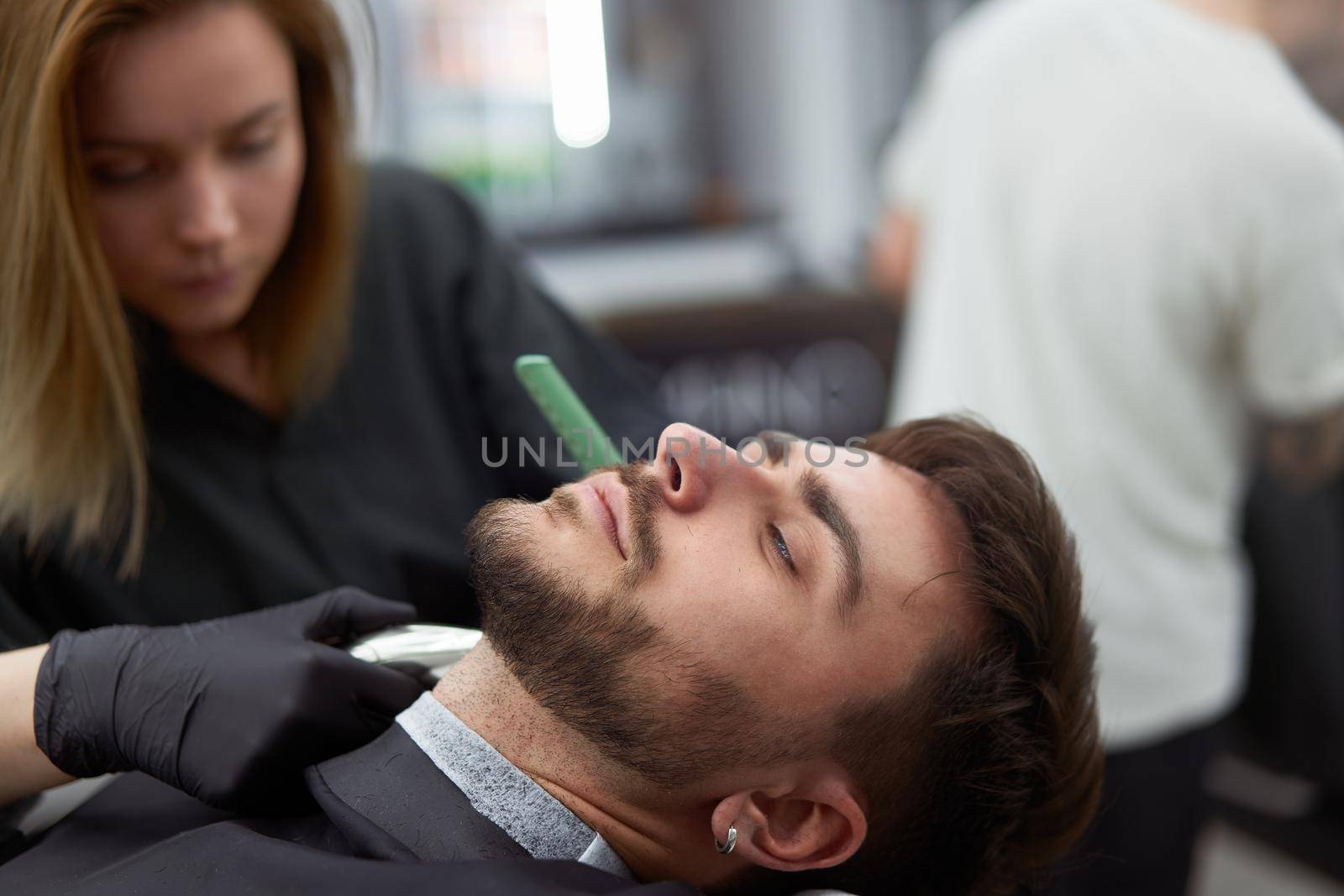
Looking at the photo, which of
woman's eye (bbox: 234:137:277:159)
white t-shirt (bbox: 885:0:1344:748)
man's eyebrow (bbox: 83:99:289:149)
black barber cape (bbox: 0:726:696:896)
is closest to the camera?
black barber cape (bbox: 0:726:696:896)

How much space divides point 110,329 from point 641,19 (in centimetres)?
410

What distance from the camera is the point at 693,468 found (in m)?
1.13

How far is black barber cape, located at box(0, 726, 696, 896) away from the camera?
3.19ft

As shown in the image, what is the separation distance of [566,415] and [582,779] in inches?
15.9

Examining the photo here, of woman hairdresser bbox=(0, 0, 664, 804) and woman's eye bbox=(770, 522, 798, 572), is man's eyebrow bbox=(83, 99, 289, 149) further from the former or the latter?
woman's eye bbox=(770, 522, 798, 572)

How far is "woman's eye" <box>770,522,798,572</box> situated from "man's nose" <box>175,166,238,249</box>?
70 centimetres

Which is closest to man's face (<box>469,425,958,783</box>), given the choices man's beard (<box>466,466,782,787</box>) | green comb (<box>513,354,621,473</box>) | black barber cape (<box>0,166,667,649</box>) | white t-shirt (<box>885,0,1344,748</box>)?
man's beard (<box>466,466,782,787</box>)

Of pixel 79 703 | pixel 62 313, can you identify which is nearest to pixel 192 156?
pixel 62 313

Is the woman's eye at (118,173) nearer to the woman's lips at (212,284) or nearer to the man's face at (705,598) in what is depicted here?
the woman's lips at (212,284)

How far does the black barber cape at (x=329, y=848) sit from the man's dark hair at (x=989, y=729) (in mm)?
232

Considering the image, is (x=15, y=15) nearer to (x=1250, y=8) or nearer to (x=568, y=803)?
(x=568, y=803)

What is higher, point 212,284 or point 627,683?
point 212,284

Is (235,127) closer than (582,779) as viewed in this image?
No

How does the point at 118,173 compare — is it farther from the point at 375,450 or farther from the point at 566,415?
the point at 566,415
